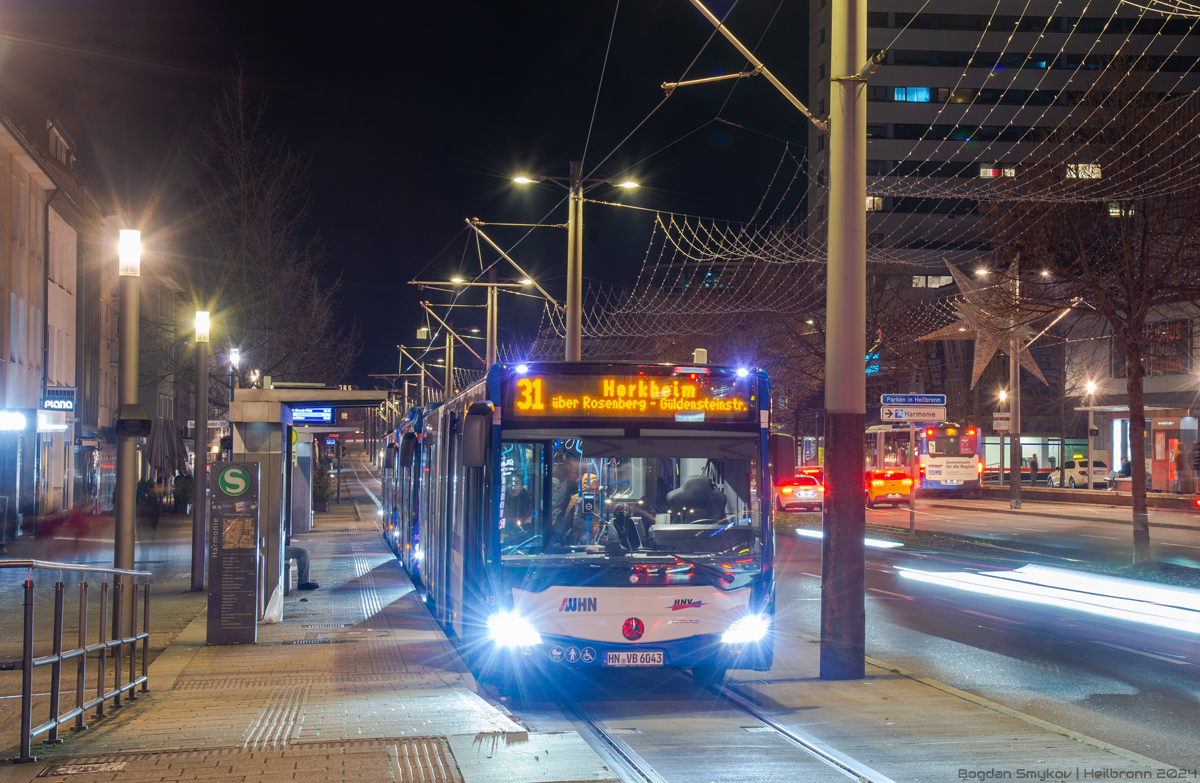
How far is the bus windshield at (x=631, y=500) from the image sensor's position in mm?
9273

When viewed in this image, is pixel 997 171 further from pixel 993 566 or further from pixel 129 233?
pixel 129 233

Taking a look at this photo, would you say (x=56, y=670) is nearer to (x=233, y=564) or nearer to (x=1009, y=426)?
(x=233, y=564)

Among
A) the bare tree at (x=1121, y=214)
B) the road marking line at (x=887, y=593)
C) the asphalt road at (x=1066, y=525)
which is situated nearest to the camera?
the road marking line at (x=887, y=593)

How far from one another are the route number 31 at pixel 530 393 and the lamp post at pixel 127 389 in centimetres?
377

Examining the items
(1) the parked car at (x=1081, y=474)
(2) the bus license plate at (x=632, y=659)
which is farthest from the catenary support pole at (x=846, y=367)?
(1) the parked car at (x=1081, y=474)

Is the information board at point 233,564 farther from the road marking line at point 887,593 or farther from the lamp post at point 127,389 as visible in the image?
the road marking line at point 887,593

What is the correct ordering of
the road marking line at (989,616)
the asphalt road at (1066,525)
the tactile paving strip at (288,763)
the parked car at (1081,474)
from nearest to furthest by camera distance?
1. the tactile paving strip at (288,763)
2. the road marking line at (989,616)
3. the asphalt road at (1066,525)
4. the parked car at (1081,474)

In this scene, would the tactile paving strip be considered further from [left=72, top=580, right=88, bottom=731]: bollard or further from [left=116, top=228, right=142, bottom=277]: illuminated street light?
[left=116, top=228, right=142, bottom=277]: illuminated street light

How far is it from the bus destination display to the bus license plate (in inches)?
78.0

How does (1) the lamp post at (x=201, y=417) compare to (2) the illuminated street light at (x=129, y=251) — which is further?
A: (1) the lamp post at (x=201, y=417)

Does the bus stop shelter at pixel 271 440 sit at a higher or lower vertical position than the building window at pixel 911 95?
lower

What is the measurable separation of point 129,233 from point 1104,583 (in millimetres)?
15589

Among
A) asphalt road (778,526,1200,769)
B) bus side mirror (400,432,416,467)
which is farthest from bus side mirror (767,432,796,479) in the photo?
bus side mirror (400,432,416,467)

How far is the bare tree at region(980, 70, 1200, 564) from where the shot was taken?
60.5 ft
